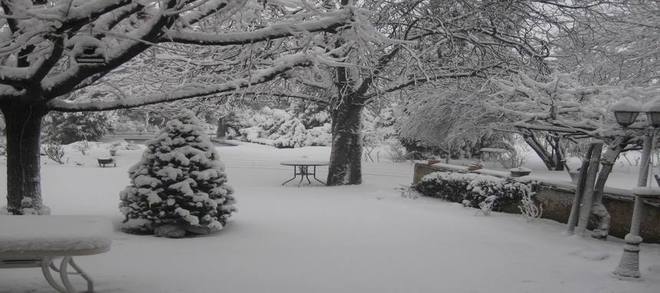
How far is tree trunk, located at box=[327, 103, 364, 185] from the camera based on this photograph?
49.3 feet

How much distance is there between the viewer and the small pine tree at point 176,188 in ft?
25.7

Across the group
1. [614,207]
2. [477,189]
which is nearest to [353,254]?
[614,207]

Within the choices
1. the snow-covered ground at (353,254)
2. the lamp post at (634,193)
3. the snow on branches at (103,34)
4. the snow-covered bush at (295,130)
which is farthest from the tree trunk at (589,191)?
the snow-covered bush at (295,130)

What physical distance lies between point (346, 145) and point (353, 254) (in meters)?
8.07

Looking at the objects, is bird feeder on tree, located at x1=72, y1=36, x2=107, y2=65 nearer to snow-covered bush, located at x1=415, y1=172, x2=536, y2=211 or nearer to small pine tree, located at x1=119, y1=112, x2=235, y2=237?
small pine tree, located at x1=119, y1=112, x2=235, y2=237

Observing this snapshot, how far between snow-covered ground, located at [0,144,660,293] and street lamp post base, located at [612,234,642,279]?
0.50 ft

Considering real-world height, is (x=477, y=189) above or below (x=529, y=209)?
above

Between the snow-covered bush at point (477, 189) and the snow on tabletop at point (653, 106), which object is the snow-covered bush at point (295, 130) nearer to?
the snow-covered bush at point (477, 189)

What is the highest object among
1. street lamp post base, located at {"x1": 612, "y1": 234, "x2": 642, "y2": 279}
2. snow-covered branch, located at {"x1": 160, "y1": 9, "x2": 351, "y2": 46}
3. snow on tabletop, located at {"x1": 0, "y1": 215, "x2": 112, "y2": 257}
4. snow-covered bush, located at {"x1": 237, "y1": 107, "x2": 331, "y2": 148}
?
snow-covered branch, located at {"x1": 160, "y1": 9, "x2": 351, "y2": 46}

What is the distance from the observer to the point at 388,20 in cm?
1154

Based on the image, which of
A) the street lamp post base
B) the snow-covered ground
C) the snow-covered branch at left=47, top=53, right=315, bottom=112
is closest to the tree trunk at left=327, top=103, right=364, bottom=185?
the snow-covered ground

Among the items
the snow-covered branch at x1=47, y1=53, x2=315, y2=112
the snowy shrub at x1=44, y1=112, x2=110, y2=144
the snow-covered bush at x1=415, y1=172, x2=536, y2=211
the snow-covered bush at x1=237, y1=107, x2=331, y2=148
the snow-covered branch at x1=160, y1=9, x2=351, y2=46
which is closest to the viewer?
the snow-covered branch at x1=160, y1=9, x2=351, y2=46

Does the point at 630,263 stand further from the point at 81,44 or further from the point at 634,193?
the point at 81,44

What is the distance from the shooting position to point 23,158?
6836 mm
